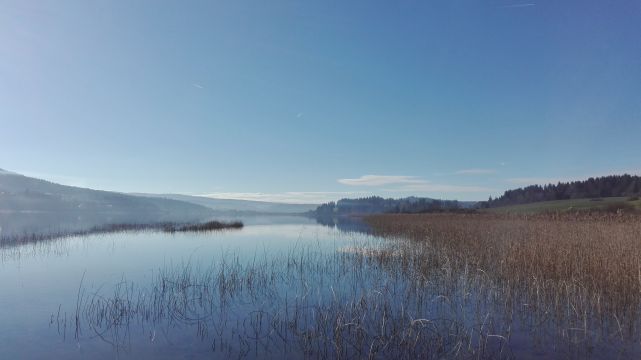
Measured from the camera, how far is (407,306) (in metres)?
9.01

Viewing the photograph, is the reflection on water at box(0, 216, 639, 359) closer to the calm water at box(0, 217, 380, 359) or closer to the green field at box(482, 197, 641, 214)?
the calm water at box(0, 217, 380, 359)

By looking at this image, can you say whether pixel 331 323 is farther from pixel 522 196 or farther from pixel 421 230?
pixel 522 196

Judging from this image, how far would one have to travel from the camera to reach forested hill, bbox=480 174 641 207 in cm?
8528

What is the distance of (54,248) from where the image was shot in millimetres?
21547

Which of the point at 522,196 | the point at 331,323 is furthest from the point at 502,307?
the point at 522,196

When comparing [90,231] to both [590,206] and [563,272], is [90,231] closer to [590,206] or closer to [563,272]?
[563,272]

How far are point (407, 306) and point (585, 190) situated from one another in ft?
365

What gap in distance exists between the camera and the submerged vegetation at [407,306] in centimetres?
662

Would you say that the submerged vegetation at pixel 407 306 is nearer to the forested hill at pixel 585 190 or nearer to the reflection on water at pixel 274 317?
the reflection on water at pixel 274 317

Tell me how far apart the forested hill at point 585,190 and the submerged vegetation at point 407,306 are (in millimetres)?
85689

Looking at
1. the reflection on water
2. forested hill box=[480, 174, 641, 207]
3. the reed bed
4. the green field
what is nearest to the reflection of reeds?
the reflection on water

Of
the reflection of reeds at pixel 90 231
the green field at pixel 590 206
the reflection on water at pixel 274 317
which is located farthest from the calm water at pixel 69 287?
the green field at pixel 590 206

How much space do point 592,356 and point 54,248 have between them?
26331 mm

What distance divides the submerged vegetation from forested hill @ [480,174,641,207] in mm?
85689
